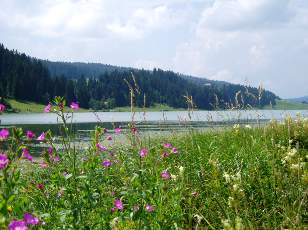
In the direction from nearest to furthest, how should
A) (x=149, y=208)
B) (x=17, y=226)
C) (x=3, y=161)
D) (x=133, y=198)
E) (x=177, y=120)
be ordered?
(x=17, y=226)
(x=3, y=161)
(x=149, y=208)
(x=133, y=198)
(x=177, y=120)

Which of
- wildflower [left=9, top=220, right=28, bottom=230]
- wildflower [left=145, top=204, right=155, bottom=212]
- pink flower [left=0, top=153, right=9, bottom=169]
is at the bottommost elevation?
wildflower [left=145, top=204, right=155, bottom=212]

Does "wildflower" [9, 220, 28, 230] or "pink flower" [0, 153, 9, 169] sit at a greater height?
"pink flower" [0, 153, 9, 169]

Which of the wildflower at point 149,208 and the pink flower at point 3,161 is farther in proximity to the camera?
the wildflower at point 149,208

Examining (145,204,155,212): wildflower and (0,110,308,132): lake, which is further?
(0,110,308,132): lake

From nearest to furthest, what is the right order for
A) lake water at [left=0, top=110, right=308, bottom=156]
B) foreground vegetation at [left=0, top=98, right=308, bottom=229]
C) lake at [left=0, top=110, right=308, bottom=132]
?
foreground vegetation at [left=0, top=98, right=308, bottom=229] → lake water at [left=0, top=110, right=308, bottom=156] → lake at [left=0, top=110, right=308, bottom=132]

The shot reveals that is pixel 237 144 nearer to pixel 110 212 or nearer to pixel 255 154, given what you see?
pixel 255 154

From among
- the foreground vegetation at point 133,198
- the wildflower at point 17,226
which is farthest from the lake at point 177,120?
the wildflower at point 17,226

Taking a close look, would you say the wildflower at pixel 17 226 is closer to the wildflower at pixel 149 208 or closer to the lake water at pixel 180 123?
the lake water at pixel 180 123

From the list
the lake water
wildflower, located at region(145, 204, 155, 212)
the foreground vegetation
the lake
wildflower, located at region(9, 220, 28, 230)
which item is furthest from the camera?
the lake

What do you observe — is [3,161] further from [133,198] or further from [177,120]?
[177,120]

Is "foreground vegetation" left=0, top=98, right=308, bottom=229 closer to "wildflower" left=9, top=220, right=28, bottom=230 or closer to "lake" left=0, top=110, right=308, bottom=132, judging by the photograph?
"wildflower" left=9, top=220, right=28, bottom=230

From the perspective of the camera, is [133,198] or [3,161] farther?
[133,198]

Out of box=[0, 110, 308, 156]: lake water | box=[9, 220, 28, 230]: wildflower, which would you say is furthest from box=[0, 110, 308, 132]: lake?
box=[9, 220, 28, 230]: wildflower

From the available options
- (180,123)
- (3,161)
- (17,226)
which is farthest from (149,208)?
(180,123)
